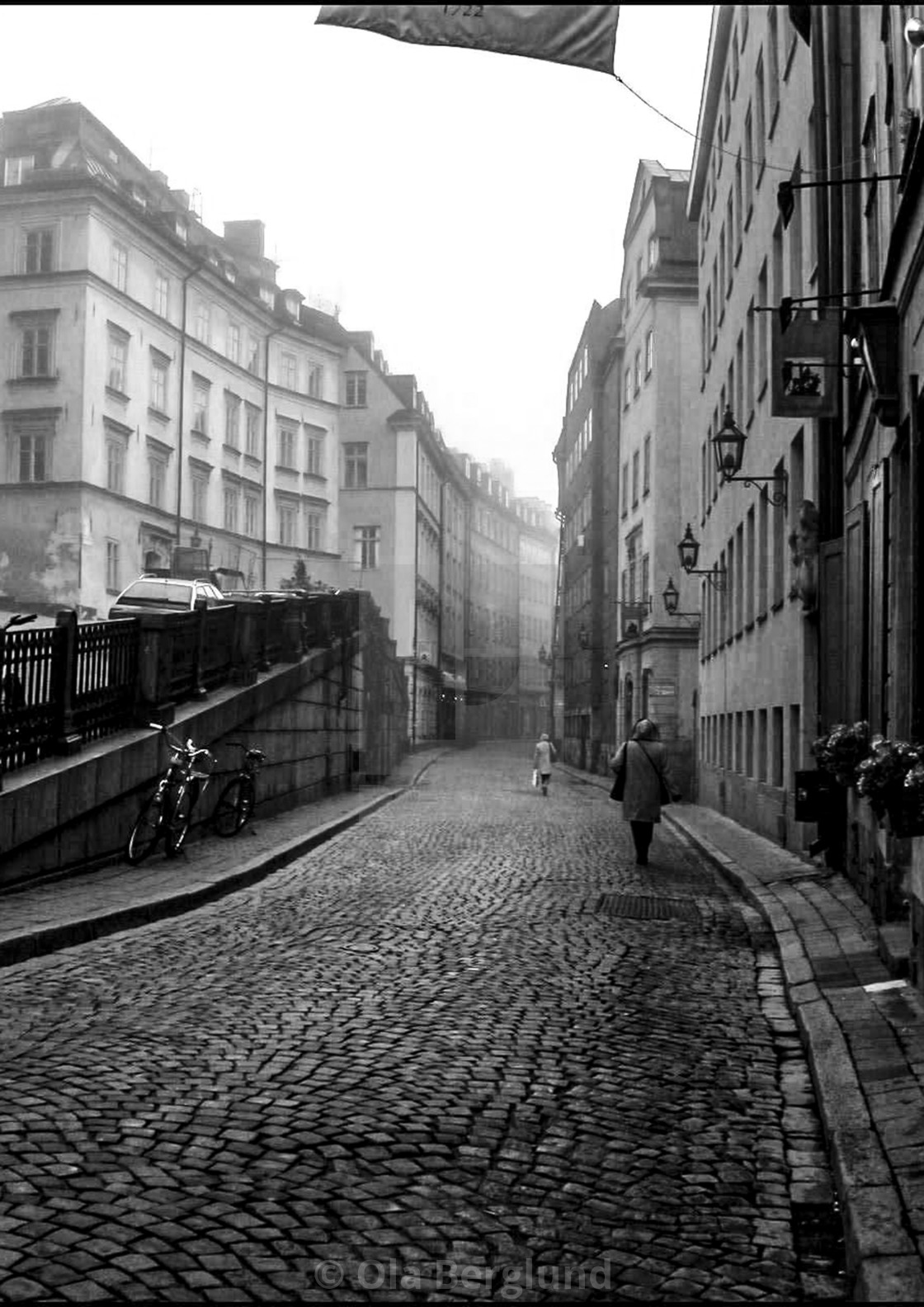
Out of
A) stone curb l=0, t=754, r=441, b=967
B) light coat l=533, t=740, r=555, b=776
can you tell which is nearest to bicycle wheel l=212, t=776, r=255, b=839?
stone curb l=0, t=754, r=441, b=967

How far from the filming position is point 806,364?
1333 centimetres

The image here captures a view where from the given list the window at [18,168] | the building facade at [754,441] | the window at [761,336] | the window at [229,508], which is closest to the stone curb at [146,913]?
the building facade at [754,441]

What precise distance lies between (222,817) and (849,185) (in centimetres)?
955

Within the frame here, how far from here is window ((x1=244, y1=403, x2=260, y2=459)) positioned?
62.8 m

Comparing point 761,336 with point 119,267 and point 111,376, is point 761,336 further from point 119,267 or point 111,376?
Answer: point 119,267

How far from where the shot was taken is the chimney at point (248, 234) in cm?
7069

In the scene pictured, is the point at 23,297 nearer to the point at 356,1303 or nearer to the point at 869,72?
the point at 869,72

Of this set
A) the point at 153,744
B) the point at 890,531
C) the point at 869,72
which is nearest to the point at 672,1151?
the point at 890,531

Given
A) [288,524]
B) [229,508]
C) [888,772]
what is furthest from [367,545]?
[888,772]

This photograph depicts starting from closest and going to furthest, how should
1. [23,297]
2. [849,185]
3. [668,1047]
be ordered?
[668,1047] → [849,185] → [23,297]

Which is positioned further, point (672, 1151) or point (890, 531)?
point (890, 531)

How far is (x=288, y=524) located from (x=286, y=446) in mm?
3537

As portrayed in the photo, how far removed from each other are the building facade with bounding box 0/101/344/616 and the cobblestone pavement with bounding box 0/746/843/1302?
32817 mm

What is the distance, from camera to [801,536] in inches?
642
